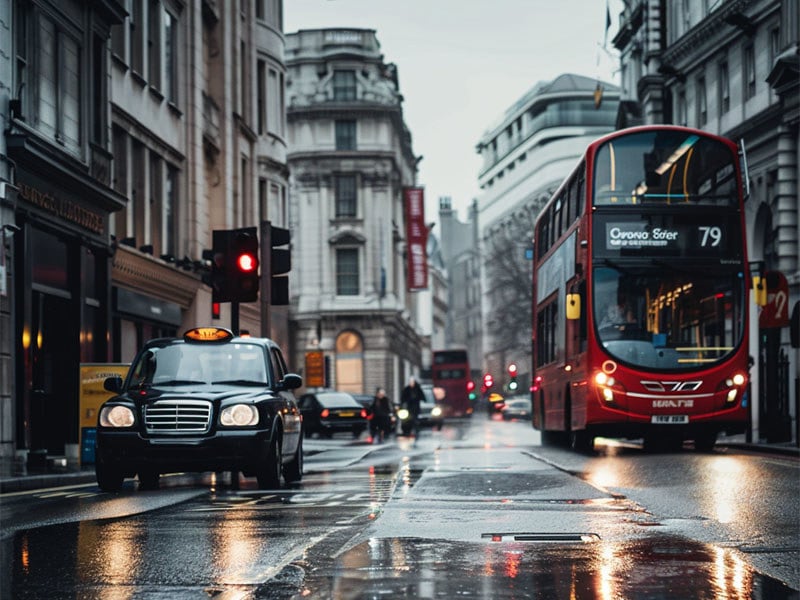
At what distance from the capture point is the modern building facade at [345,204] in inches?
3322

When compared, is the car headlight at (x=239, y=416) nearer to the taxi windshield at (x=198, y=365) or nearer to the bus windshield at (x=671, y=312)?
the taxi windshield at (x=198, y=365)

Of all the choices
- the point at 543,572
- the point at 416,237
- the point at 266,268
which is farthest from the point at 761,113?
the point at 416,237

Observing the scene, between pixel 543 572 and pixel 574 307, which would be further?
pixel 574 307

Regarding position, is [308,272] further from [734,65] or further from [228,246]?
[228,246]

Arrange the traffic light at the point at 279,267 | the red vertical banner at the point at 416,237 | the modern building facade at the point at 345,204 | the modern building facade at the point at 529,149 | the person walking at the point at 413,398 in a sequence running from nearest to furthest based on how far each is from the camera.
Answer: the traffic light at the point at 279,267 < the person walking at the point at 413,398 < the modern building facade at the point at 345,204 < the red vertical banner at the point at 416,237 < the modern building facade at the point at 529,149

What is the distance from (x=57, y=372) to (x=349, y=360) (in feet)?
193

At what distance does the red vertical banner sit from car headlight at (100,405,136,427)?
3082 inches

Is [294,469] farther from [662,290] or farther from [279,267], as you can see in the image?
[662,290]

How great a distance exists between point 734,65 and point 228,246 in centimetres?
2693

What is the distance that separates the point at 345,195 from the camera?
8762 cm

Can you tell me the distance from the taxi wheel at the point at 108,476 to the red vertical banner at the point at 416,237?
77987 millimetres

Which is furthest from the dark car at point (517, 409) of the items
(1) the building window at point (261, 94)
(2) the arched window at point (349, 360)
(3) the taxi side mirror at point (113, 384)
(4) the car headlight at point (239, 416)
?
(4) the car headlight at point (239, 416)

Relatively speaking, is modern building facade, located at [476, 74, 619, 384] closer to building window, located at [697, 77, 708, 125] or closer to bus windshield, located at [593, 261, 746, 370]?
building window, located at [697, 77, 708, 125]

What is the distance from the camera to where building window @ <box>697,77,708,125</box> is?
45094 mm
